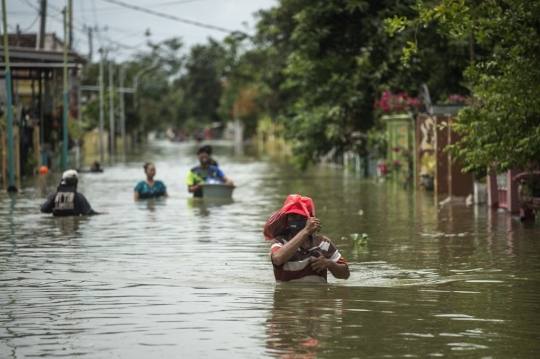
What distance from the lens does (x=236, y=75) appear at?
94.7 meters

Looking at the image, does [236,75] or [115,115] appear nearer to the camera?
[236,75]

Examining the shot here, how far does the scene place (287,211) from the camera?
37.8ft

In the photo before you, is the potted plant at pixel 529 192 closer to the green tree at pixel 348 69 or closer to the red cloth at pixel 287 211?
the red cloth at pixel 287 211

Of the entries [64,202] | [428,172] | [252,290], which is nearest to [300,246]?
[252,290]

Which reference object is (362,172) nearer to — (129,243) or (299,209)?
(129,243)

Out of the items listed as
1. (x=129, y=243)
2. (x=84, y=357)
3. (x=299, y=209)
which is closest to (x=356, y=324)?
(x=299, y=209)

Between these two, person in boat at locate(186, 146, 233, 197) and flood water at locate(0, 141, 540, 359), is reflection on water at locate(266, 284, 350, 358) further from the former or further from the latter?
person in boat at locate(186, 146, 233, 197)

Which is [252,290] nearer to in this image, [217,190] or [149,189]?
[217,190]

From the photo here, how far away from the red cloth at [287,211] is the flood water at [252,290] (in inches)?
27.2

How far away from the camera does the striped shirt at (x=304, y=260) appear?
11766 mm

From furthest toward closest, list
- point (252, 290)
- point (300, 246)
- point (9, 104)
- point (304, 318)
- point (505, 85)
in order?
point (9, 104), point (505, 85), point (252, 290), point (300, 246), point (304, 318)

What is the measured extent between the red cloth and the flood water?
0.69 m

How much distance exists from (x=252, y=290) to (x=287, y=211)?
5.39 ft

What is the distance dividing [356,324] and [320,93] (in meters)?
30.5
